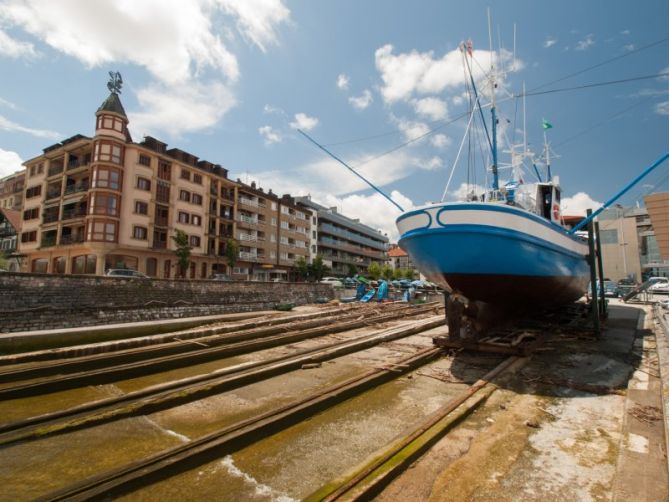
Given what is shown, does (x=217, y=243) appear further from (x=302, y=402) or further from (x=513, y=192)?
(x=302, y=402)

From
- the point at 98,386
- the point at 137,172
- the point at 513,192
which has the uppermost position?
the point at 137,172

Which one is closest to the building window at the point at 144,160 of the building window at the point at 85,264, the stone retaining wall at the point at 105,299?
the building window at the point at 85,264

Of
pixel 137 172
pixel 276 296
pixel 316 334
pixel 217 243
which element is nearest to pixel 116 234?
pixel 137 172

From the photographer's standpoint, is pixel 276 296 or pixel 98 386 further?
pixel 276 296

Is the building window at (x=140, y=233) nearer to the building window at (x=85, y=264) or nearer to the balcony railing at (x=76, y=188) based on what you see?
the building window at (x=85, y=264)

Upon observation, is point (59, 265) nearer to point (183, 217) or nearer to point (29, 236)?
point (29, 236)

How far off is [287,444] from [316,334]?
810 centimetres

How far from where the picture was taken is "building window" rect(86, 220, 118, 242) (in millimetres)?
32259

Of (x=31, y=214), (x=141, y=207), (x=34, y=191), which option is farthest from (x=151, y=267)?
(x=34, y=191)

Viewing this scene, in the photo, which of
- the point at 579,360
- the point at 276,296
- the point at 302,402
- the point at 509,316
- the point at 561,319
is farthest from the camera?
the point at 276,296

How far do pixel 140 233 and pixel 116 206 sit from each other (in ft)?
10.7

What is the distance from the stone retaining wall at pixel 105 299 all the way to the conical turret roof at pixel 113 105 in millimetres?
21363

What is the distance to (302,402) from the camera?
5.38 meters

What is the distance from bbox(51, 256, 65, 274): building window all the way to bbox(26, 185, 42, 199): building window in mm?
9482
